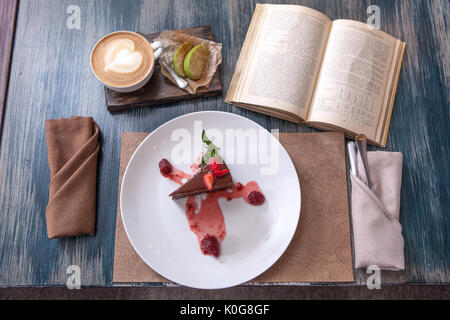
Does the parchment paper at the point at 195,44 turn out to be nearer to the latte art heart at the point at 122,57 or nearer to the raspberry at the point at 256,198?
the latte art heart at the point at 122,57

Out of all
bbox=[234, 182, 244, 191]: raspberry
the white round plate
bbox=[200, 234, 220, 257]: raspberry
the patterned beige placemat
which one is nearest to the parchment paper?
the white round plate


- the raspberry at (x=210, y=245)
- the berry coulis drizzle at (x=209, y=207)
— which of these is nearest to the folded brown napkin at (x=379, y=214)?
the berry coulis drizzle at (x=209, y=207)

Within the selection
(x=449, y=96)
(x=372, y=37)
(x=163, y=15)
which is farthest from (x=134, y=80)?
(x=449, y=96)

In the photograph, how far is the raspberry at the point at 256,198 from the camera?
1029 mm

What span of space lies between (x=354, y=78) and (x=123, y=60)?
2.46 ft

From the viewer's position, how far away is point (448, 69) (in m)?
1.18

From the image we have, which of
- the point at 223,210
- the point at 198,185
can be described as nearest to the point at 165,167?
the point at 198,185

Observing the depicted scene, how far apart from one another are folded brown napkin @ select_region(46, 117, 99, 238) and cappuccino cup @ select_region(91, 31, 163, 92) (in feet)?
0.54

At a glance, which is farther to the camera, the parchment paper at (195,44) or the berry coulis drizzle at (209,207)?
the parchment paper at (195,44)

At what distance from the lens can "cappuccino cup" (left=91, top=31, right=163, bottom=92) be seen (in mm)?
1046

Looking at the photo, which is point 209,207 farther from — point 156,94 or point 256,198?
point 156,94

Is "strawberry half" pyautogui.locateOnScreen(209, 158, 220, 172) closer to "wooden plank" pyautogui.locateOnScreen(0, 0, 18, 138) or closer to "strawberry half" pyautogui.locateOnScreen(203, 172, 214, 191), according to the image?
"strawberry half" pyautogui.locateOnScreen(203, 172, 214, 191)

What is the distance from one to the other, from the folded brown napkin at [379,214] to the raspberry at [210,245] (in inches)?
16.4
